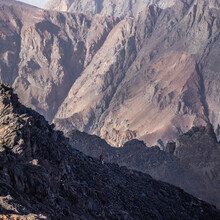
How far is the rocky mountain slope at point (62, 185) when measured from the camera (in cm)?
2283

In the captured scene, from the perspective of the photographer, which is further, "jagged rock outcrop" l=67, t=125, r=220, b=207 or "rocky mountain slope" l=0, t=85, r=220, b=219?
"jagged rock outcrop" l=67, t=125, r=220, b=207

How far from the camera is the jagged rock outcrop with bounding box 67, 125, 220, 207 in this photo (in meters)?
99.8

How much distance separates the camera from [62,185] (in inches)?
1062

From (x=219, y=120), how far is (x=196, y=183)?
80.1 m

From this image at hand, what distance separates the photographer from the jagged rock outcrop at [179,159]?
9975cm

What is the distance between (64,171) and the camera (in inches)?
1233

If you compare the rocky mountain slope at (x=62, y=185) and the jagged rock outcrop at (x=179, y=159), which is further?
the jagged rock outcrop at (x=179, y=159)

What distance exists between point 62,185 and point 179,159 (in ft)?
267

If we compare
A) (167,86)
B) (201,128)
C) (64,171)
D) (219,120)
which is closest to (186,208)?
(64,171)

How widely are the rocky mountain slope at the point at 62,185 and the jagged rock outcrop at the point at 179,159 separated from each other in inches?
2102

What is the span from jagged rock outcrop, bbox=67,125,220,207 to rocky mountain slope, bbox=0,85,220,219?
53.4 meters

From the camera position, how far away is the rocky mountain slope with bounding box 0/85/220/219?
2283 cm

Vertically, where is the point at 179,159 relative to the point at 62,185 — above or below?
below

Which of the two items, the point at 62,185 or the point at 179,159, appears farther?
the point at 179,159
